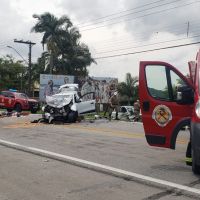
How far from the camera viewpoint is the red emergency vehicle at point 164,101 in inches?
308

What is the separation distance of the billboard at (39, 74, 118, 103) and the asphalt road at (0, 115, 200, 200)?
2994 cm

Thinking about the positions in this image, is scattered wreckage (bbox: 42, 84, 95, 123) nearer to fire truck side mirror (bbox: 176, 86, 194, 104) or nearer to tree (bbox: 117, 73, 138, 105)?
fire truck side mirror (bbox: 176, 86, 194, 104)

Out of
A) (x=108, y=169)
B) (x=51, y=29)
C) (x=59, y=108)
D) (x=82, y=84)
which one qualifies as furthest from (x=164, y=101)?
(x=51, y=29)

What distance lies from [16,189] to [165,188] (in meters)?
2.20

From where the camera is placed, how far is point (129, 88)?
67.2 meters

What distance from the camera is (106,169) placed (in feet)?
26.9

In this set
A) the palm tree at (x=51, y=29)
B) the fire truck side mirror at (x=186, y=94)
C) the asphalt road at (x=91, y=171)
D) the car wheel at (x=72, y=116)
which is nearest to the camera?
the asphalt road at (x=91, y=171)

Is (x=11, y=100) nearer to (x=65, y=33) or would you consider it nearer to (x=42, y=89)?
(x=42, y=89)

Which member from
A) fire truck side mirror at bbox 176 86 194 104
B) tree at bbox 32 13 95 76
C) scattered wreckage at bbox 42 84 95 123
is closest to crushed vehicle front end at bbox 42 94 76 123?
scattered wreckage at bbox 42 84 95 123

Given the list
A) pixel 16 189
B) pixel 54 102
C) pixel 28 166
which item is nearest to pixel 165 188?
pixel 16 189

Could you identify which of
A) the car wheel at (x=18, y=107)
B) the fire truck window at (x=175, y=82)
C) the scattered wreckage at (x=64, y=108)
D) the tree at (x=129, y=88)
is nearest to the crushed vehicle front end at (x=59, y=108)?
the scattered wreckage at (x=64, y=108)

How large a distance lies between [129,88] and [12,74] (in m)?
17.9

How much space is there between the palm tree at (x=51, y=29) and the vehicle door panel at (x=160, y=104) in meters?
40.9

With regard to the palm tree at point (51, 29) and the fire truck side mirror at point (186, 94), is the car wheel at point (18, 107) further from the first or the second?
the fire truck side mirror at point (186, 94)
